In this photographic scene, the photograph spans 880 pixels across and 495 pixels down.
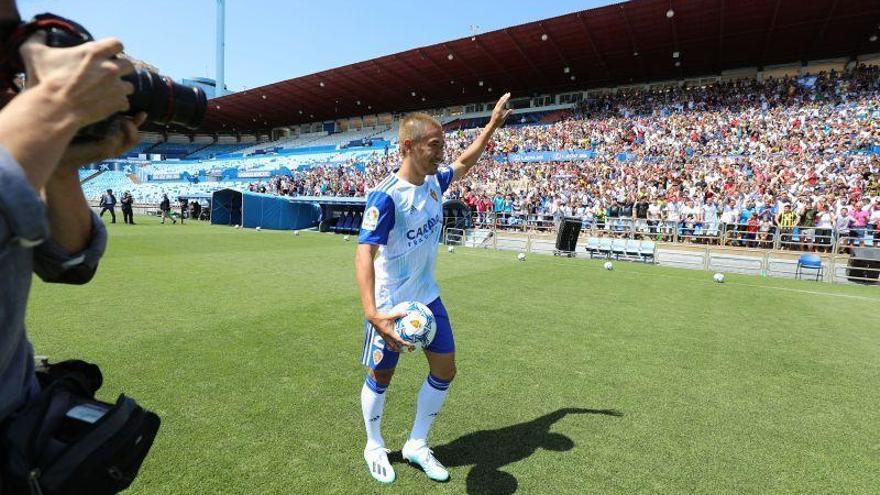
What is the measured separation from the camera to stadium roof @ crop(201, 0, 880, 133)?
25.5 m

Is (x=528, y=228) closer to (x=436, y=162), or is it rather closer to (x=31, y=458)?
(x=436, y=162)

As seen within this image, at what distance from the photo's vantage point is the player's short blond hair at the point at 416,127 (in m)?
2.96

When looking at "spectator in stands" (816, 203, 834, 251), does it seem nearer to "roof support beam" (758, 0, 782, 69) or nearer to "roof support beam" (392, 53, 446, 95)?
"roof support beam" (758, 0, 782, 69)

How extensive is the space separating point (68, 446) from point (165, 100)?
96cm

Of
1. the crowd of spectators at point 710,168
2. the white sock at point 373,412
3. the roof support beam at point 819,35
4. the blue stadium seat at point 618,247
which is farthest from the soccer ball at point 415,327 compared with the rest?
the roof support beam at point 819,35

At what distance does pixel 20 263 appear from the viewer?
1.02 m

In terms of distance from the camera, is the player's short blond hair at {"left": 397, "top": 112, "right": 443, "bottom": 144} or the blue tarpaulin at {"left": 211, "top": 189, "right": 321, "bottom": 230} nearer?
the player's short blond hair at {"left": 397, "top": 112, "right": 443, "bottom": 144}

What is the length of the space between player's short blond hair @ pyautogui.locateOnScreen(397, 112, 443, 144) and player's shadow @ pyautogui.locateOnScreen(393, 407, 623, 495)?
210 cm

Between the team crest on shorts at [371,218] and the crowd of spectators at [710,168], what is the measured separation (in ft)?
53.3

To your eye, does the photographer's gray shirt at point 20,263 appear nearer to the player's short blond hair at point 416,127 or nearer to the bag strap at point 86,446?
the bag strap at point 86,446

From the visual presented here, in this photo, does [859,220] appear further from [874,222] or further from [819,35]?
[819,35]

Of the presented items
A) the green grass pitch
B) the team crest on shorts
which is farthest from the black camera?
the green grass pitch

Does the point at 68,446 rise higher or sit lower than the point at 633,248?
higher

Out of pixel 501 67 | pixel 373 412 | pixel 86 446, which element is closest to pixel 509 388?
pixel 373 412
